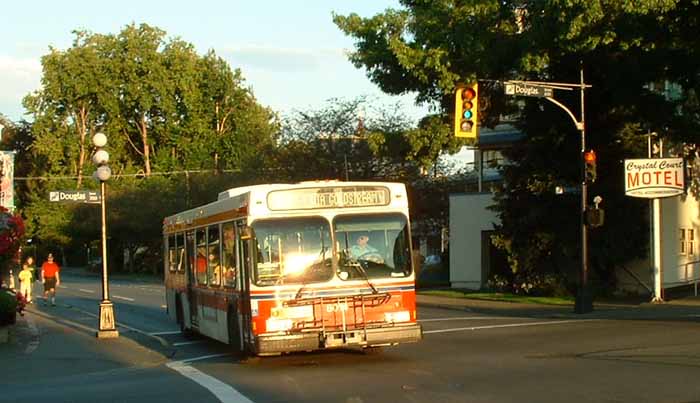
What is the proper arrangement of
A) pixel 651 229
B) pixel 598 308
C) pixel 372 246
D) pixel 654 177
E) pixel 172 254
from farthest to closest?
pixel 651 229
pixel 598 308
pixel 654 177
pixel 172 254
pixel 372 246

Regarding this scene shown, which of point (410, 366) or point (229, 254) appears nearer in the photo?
point (410, 366)

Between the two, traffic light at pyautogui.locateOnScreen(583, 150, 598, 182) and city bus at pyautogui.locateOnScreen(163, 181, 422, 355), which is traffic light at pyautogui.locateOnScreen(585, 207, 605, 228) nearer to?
traffic light at pyautogui.locateOnScreen(583, 150, 598, 182)

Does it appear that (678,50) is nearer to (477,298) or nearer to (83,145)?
(477,298)

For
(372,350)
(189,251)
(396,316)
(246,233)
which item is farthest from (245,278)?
(189,251)

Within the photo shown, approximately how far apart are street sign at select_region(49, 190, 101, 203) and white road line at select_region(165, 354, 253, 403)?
6328mm

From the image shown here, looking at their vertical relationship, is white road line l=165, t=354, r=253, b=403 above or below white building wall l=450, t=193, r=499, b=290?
below

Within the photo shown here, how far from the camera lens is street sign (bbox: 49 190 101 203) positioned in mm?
22969

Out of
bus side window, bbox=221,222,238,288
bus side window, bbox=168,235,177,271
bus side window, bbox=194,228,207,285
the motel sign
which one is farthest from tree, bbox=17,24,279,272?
bus side window, bbox=221,222,238,288

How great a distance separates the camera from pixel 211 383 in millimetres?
14516

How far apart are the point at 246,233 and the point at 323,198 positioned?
52.4 inches

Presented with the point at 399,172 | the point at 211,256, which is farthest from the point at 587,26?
the point at 399,172

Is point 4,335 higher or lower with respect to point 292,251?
lower

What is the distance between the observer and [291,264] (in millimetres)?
15898

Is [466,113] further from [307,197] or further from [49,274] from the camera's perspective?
[49,274]
